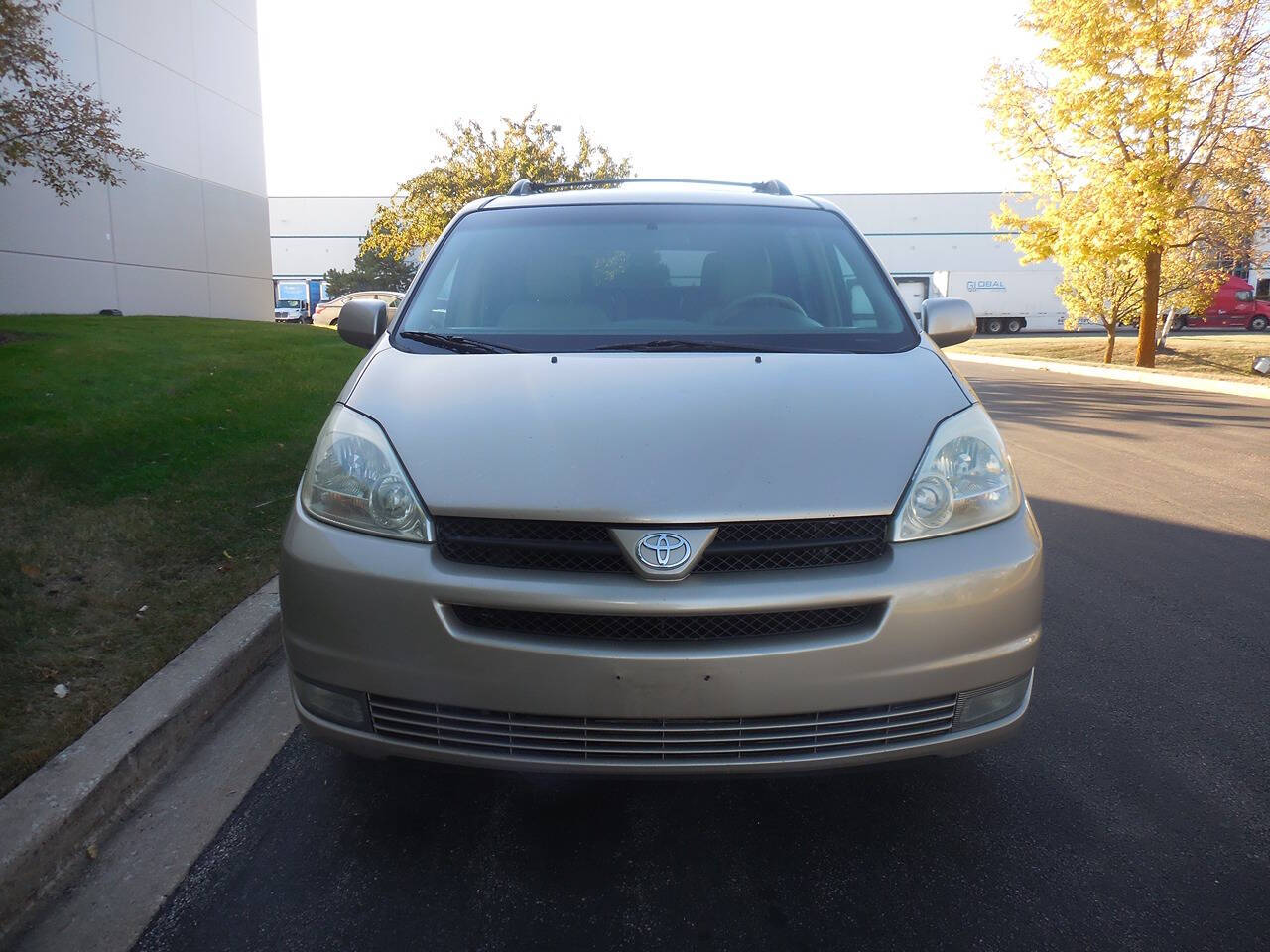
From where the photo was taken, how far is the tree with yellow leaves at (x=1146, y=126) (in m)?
16.9

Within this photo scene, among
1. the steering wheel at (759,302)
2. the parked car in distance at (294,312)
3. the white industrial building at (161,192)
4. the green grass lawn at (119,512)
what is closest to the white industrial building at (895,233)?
the parked car in distance at (294,312)

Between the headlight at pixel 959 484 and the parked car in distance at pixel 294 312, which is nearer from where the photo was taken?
the headlight at pixel 959 484

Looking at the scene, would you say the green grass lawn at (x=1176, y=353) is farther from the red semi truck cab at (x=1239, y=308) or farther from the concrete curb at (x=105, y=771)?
the concrete curb at (x=105, y=771)

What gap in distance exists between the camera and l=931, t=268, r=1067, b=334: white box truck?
142 ft

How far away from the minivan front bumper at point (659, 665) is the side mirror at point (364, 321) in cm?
141

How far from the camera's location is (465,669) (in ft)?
6.95

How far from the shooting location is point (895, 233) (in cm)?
5809

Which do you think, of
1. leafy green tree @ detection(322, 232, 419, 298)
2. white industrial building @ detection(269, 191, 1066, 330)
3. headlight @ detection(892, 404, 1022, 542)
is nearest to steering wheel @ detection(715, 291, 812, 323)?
headlight @ detection(892, 404, 1022, 542)

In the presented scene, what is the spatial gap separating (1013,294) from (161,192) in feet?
121

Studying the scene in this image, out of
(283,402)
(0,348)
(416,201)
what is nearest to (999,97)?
(416,201)

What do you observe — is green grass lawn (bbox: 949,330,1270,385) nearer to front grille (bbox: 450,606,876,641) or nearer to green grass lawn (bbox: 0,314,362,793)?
green grass lawn (bbox: 0,314,362,793)

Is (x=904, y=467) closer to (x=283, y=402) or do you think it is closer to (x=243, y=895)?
(x=243, y=895)

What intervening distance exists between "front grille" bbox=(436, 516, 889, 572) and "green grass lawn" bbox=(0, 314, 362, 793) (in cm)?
149

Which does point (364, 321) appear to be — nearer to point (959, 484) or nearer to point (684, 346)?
point (684, 346)
